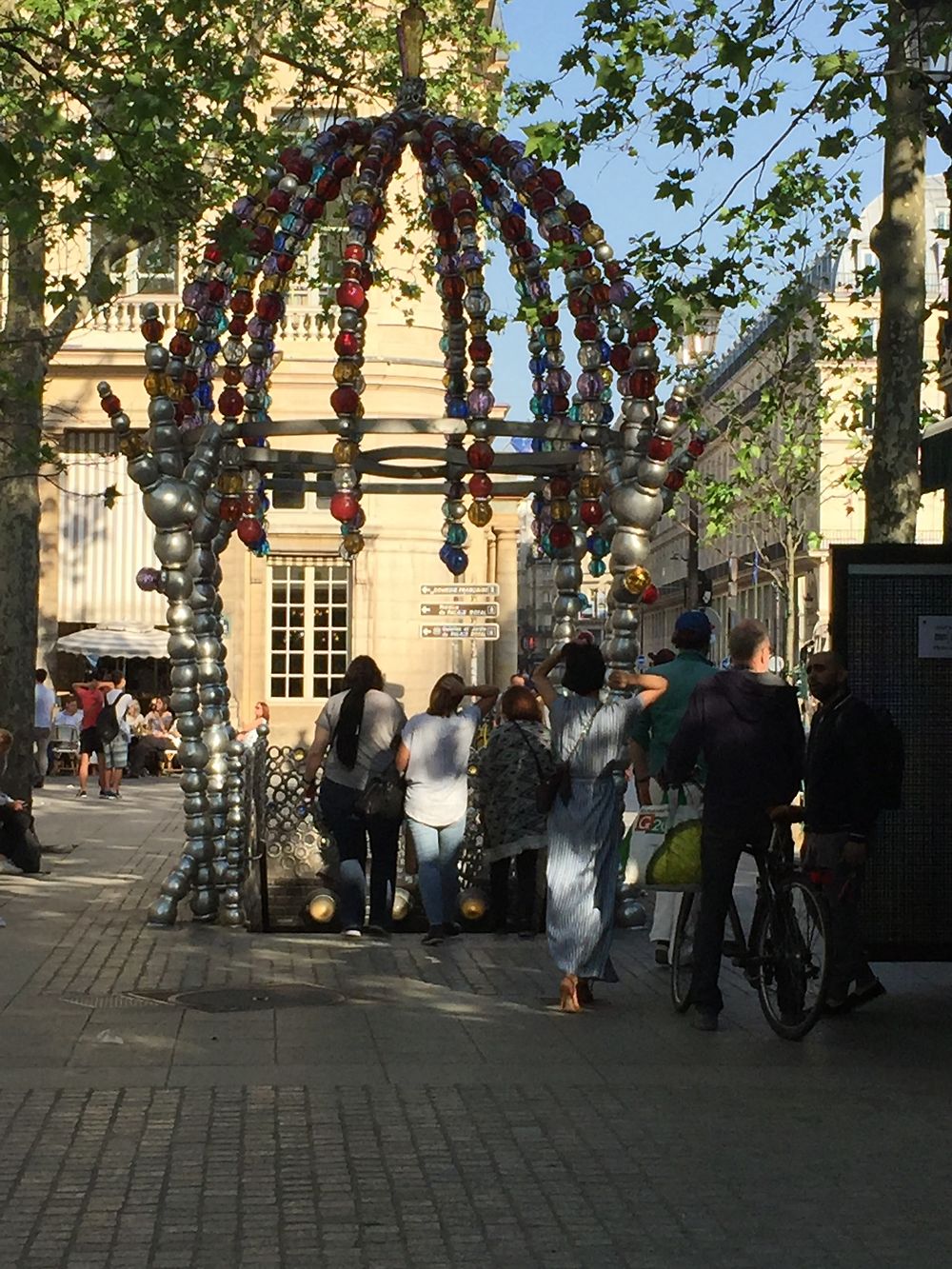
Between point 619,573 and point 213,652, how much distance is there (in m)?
2.74

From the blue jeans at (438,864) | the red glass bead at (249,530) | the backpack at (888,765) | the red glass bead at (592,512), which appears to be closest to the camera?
the backpack at (888,765)

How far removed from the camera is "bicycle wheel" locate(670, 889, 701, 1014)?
11.6 meters

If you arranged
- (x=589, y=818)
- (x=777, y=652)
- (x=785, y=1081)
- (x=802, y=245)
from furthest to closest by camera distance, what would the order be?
(x=777, y=652)
(x=802, y=245)
(x=589, y=818)
(x=785, y=1081)

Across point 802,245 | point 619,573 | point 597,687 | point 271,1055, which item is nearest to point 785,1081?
point 271,1055

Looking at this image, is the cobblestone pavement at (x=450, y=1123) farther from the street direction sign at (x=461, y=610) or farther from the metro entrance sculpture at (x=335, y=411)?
the street direction sign at (x=461, y=610)

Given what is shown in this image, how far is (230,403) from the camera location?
51.9 feet

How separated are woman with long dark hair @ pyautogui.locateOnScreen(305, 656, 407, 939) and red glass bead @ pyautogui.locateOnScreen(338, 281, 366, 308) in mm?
2325

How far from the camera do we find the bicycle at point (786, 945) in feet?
34.8

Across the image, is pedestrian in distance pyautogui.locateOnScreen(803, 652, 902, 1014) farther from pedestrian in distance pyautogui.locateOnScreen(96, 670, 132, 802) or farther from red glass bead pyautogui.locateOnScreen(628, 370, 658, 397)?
pedestrian in distance pyautogui.locateOnScreen(96, 670, 132, 802)

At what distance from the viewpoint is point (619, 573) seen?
15.5 meters

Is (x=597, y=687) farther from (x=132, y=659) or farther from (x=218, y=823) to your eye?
(x=132, y=659)

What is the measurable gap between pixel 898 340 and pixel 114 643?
22.3 meters

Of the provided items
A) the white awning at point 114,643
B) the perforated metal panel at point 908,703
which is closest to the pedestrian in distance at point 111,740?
the white awning at point 114,643

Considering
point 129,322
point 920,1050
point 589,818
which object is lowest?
point 920,1050
